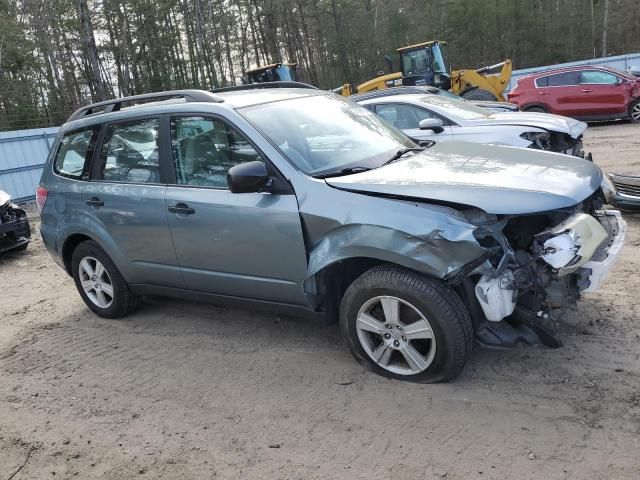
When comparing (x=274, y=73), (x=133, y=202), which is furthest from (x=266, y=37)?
(x=133, y=202)

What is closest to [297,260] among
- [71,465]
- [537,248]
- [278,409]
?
[278,409]

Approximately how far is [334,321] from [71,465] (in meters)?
1.81

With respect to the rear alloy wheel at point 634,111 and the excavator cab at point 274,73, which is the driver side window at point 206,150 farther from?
the excavator cab at point 274,73

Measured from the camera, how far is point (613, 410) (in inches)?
117

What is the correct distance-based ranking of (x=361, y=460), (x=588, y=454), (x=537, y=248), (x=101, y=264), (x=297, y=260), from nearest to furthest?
(x=588, y=454), (x=361, y=460), (x=537, y=248), (x=297, y=260), (x=101, y=264)

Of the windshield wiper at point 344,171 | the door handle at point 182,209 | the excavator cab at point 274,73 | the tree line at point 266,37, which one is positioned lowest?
the door handle at point 182,209

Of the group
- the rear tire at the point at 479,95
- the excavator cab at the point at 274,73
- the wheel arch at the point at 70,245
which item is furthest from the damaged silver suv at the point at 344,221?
the excavator cab at the point at 274,73

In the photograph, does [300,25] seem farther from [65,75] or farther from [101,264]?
[101,264]

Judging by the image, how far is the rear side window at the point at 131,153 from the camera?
4.41 metres

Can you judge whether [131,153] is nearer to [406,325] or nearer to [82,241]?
[82,241]

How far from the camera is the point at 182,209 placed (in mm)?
4133

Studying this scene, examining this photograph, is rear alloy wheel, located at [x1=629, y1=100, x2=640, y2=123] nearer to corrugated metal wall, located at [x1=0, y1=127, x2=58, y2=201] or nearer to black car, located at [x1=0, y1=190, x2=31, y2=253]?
black car, located at [x1=0, y1=190, x2=31, y2=253]

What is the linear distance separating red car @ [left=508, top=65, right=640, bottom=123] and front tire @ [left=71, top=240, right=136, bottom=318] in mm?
13810

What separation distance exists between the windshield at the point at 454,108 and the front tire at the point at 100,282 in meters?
5.78
